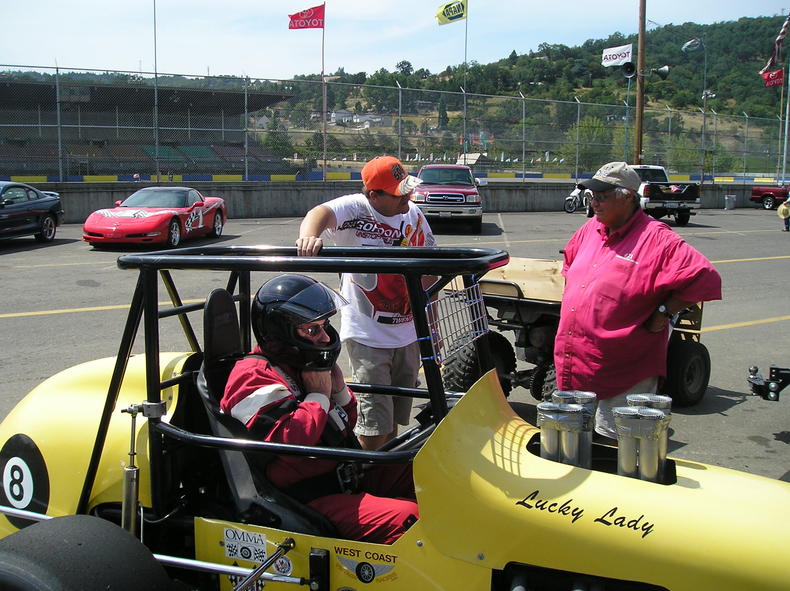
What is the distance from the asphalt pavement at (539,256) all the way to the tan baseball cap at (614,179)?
2148 mm

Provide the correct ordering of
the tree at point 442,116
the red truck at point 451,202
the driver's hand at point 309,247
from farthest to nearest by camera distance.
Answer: the tree at point 442,116, the red truck at point 451,202, the driver's hand at point 309,247

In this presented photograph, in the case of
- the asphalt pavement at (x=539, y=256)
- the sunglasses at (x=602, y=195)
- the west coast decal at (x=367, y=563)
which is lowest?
the asphalt pavement at (x=539, y=256)

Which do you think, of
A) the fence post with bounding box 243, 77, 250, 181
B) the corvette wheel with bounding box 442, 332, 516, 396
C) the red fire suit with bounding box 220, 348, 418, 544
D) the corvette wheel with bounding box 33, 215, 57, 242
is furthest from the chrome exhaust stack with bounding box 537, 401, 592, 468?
the fence post with bounding box 243, 77, 250, 181

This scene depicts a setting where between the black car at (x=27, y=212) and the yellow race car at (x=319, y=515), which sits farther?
the black car at (x=27, y=212)

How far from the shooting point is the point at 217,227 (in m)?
17.7

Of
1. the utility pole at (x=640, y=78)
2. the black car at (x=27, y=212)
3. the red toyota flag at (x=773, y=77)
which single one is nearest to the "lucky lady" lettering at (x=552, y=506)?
the black car at (x=27, y=212)

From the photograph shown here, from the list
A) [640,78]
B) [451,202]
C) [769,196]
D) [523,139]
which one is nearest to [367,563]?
[451,202]

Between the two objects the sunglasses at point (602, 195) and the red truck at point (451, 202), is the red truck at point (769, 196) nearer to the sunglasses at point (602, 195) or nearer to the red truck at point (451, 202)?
the red truck at point (451, 202)

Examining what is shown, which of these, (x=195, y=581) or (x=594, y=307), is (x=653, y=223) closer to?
→ (x=594, y=307)

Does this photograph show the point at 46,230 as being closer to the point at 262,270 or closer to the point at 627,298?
the point at 627,298

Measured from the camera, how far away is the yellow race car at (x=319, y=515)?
6.63ft

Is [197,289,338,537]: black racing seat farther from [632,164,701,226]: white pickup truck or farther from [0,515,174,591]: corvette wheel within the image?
[632,164,701,226]: white pickup truck

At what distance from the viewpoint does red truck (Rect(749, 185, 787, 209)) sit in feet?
106

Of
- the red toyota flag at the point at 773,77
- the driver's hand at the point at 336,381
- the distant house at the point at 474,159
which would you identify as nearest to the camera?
the driver's hand at the point at 336,381
